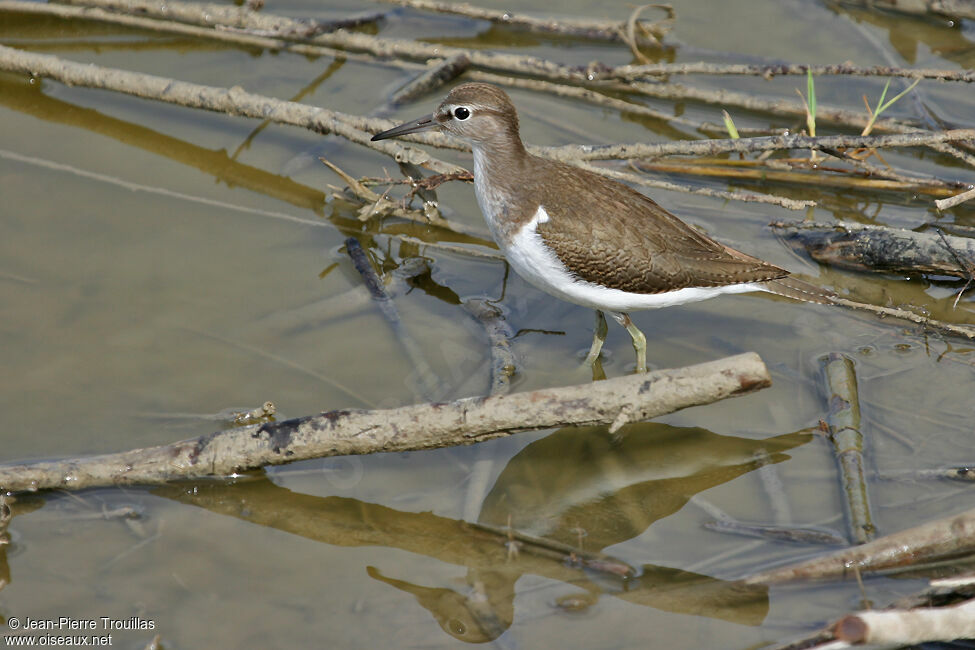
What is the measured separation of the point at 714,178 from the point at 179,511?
5.18m

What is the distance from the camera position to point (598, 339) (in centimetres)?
648

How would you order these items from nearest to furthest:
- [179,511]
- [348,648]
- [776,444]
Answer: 1. [348,648]
2. [179,511]
3. [776,444]

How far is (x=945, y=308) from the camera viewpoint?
661 centimetres

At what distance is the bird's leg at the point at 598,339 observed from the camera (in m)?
6.46

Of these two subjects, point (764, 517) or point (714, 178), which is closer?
point (764, 517)

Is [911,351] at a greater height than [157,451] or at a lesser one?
greater

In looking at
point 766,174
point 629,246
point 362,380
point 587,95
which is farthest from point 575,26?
point 362,380

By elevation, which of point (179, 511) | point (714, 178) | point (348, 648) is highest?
point (714, 178)

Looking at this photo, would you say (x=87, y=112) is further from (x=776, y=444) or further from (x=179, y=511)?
(x=776, y=444)

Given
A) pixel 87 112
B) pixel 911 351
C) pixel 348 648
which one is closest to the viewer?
pixel 348 648

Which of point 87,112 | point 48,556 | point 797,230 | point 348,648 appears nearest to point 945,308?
point 797,230

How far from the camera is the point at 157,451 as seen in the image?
192 inches

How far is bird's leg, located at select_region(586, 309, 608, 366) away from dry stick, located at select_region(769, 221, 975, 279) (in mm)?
1721

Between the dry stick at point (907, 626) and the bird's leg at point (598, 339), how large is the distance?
10.2 feet
